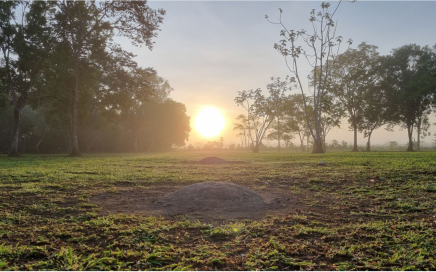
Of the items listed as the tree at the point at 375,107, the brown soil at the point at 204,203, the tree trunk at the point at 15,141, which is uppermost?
the tree at the point at 375,107

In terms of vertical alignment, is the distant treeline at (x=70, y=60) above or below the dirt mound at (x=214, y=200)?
above

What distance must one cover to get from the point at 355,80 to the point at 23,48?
1409 inches

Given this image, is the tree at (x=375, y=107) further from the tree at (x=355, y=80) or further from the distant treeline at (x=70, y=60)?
the distant treeline at (x=70, y=60)

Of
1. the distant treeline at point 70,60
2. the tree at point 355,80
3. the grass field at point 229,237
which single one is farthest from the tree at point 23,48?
the tree at point 355,80

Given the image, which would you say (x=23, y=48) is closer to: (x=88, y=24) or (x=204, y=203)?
(x=88, y=24)

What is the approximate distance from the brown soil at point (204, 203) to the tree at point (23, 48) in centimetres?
2123

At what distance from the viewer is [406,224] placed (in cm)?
373

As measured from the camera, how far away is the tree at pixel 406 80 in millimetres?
31469

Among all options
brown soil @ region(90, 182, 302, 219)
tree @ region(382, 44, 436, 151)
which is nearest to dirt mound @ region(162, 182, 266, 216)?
brown soil @ region(90, 182, 302, 219)

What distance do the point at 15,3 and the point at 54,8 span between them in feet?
9.66

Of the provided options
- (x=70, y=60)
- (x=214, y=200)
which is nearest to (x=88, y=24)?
(x=70, y=60)

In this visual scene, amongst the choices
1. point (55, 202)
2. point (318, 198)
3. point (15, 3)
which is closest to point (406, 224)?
point (318, 198)

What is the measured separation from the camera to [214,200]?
5.30 metres

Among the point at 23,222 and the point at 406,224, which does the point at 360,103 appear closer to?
Result: the point at 406,224
